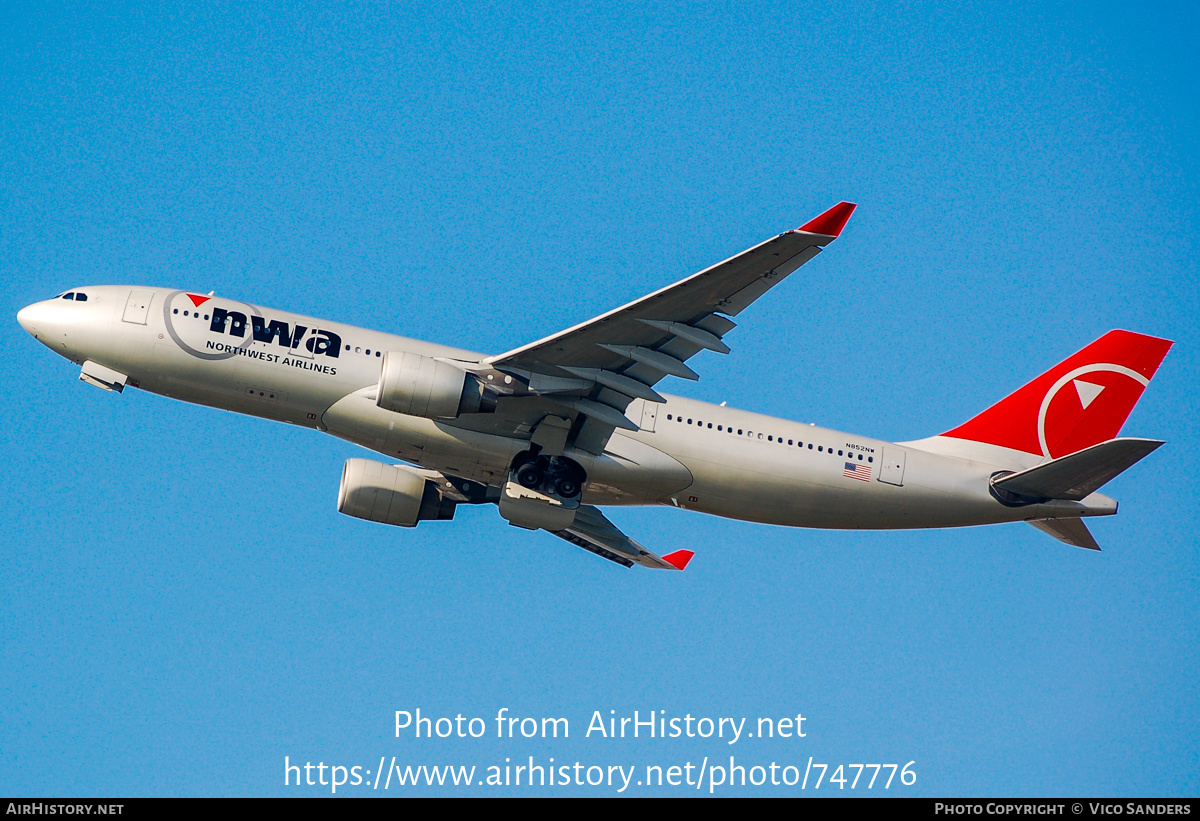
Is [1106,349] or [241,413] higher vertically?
[1106,349]

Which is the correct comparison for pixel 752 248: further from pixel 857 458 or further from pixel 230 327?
pixel 230 327

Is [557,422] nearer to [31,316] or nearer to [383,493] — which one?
[383,493]

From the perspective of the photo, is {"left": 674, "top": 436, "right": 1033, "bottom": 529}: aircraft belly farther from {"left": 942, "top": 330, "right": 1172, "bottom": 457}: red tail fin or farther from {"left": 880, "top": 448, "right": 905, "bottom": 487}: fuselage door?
{"left": 942, "top": 330, "right": 1172, "bottom": 457}: red tail fin

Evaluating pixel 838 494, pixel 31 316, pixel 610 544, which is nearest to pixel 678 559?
pixel 610 544

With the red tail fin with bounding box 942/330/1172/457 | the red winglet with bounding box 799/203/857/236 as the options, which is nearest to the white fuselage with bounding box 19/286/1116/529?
the red tail fin with bounding box 942/330/1172/457

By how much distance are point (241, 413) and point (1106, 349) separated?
82.8 ft

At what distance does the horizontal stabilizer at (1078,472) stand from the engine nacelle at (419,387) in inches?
603

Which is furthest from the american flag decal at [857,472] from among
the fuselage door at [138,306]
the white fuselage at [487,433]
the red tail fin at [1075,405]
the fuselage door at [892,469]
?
the fuselage door at [138,306]

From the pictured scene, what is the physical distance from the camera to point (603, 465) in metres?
31.0

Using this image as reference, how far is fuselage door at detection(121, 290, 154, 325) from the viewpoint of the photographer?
30.2 m

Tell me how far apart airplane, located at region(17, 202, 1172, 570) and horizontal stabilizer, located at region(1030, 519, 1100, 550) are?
0.04 m

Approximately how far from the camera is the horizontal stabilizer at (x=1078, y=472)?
29.1m

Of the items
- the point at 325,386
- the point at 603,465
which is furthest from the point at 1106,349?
the point at 325,386

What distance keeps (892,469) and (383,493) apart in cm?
1449
